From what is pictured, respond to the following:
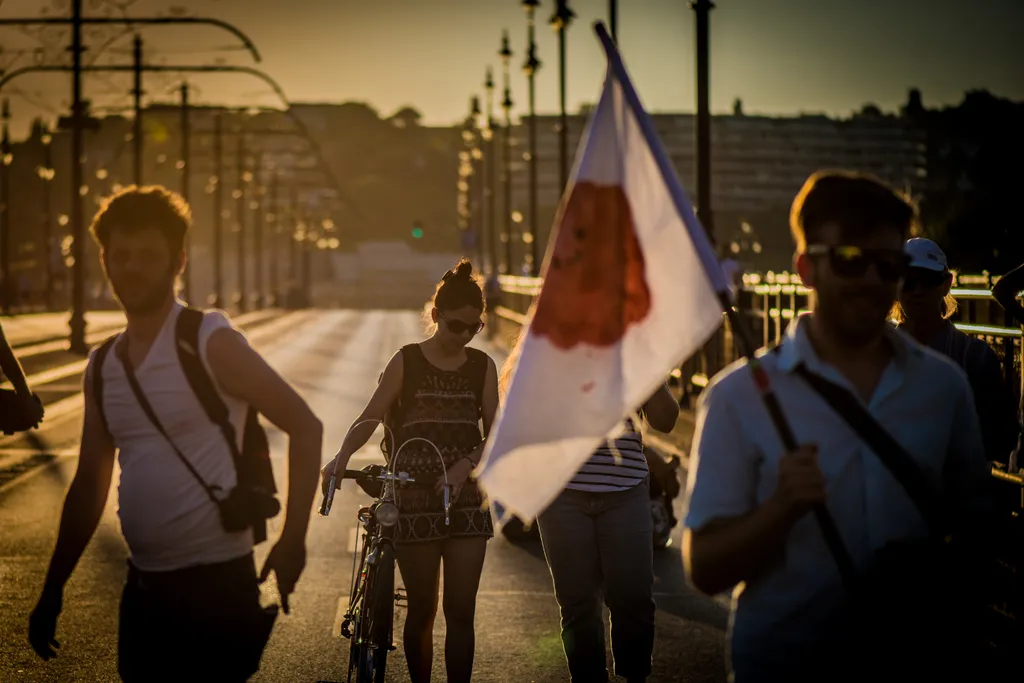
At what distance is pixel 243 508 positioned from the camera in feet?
14.5

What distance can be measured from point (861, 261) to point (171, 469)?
1923 mm

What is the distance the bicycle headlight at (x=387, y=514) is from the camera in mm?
6562

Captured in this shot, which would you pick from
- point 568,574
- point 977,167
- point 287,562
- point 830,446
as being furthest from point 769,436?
point 977,167

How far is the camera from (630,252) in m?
4.15

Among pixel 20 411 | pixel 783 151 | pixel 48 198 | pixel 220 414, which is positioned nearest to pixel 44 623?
pixel 220 414

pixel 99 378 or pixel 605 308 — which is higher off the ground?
pixel 605 308

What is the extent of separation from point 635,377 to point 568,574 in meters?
2.53

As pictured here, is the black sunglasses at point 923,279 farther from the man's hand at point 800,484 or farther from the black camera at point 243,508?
the man's hand at point 800,484

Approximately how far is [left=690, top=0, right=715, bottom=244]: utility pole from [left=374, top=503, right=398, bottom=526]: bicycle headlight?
14693 mm

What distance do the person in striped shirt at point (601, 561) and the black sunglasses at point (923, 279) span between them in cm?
114

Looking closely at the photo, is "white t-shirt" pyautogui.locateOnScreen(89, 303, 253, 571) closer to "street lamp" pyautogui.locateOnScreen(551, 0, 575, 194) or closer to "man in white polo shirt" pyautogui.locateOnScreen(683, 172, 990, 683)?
"man in white polo shirt" pyautogui.locateOnScreen(683, 172, 990, 683)

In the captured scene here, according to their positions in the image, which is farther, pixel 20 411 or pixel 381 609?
pixel 381 609

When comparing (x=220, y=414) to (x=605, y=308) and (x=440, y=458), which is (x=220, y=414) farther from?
(x=440, y=458)

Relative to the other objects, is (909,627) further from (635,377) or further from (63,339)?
(63,339)
